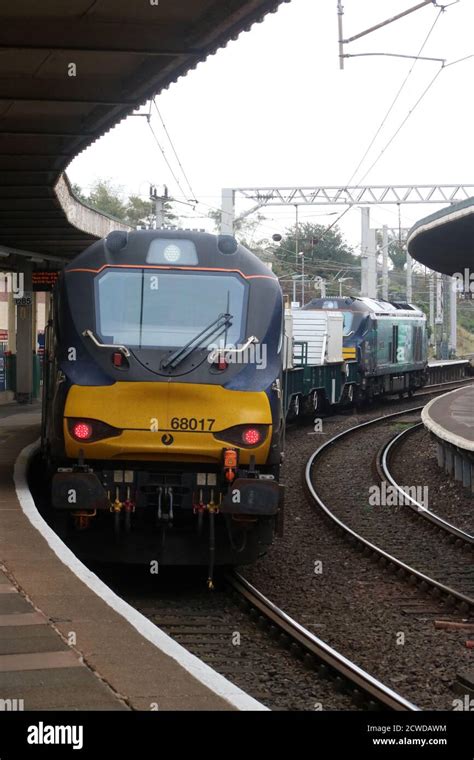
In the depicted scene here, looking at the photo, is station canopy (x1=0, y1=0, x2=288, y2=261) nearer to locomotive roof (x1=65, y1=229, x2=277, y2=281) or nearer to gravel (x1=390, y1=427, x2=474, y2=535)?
locomotive roof (x1=65, y1=229, x2=277, y2=281)

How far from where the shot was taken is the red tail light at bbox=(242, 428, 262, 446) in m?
9.60

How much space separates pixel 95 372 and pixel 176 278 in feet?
3.78

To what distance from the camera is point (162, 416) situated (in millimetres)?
9539

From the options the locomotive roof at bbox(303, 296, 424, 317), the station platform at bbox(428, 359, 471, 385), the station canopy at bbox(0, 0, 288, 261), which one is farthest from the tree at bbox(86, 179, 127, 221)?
the station canopy at bbox(0, 0, 288, 261)

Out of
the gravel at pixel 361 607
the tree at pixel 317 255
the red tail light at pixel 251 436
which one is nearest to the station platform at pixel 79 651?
the red tail light at pixel 251 436

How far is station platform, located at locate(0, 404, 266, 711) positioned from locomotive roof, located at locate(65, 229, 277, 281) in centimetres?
264

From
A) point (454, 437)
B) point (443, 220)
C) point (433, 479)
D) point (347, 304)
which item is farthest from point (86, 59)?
point (347, 304)

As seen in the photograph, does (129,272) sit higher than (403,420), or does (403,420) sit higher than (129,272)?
(129,272)

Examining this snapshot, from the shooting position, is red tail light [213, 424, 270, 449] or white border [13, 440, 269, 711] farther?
red tail light [213, 424, 270, 449]

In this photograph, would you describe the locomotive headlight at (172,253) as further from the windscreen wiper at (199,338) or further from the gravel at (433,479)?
the gravel at (433,479)

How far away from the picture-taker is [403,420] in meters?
29.5

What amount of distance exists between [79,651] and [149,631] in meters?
0.54
